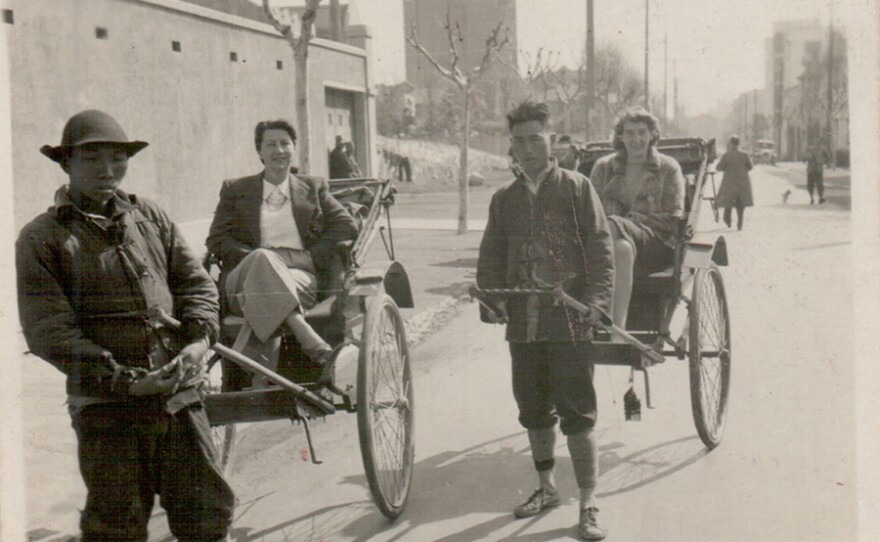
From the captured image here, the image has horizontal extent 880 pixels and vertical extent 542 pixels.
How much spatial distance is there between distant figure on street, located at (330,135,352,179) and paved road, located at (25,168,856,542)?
38.1ft

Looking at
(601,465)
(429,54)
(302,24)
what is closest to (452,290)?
(302,24)

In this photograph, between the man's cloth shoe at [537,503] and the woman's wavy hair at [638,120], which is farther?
the woman's wavy hair at [638,120]

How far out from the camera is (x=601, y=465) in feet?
16.6

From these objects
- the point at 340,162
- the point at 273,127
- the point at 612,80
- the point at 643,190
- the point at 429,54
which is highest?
the point at 612,80

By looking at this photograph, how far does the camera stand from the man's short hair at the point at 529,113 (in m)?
4.16

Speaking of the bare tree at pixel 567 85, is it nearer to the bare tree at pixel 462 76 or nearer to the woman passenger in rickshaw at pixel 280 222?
the bare tree at pixel 462 76

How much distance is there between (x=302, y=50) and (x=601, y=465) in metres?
6.92

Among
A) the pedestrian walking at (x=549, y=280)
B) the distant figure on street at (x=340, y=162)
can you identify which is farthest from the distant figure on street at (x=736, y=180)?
the pedestrian walking at (x=549, y=280)

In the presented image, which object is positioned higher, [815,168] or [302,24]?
[302,24]

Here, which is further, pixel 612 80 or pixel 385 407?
pixel 612 80

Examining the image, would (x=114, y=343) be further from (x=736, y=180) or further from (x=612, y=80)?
(x=612, y=80)

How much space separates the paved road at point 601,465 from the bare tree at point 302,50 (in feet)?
13.8

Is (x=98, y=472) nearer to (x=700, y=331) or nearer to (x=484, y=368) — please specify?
(x=700, y=331)

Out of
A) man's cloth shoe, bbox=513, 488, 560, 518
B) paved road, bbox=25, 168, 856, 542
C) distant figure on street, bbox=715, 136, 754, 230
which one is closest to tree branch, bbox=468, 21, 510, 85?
distant figure on street, bbox=715, 136, 754, 230
